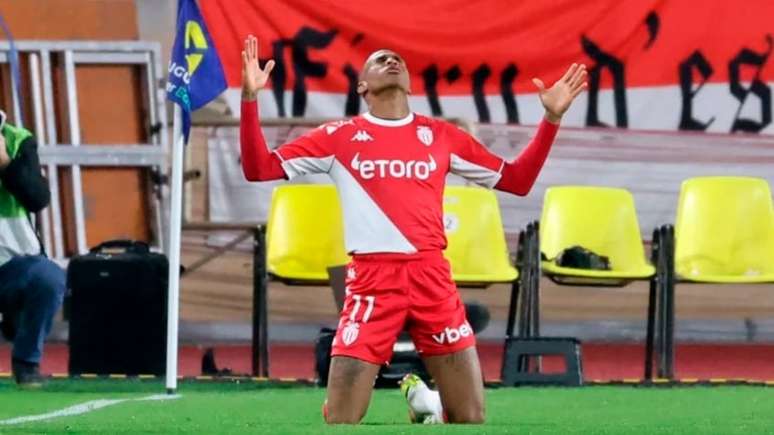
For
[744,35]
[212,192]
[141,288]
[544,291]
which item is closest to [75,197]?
[212,192]

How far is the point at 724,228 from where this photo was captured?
459 inches

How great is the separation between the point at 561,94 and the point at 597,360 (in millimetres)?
5423

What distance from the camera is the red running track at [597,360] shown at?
12047 millimetres

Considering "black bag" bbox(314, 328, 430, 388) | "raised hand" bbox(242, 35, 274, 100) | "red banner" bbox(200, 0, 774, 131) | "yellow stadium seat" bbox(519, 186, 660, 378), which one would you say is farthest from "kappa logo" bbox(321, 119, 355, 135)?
"red banner" bbox(200, 0, 774, 131)

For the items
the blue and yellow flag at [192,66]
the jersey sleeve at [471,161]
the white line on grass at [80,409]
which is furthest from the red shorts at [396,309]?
the blue and yellow flag at [192,66]

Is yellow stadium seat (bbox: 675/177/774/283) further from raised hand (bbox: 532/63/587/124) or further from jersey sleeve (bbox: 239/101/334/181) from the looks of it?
jersey sleeve (bbox: 239/101/334/181)

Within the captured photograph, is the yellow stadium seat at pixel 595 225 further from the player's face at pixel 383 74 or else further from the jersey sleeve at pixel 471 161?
the player's face at pixel 383 74

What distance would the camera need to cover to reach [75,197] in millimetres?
12914

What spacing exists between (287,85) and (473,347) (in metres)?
5.49

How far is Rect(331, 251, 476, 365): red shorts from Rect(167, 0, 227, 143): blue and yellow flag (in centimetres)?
282

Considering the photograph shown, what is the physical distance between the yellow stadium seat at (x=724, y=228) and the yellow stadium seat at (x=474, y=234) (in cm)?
111

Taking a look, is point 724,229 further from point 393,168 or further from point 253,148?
point 253,148

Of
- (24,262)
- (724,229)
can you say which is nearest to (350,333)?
(24,262)

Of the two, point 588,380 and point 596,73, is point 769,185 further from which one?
point 588,380
